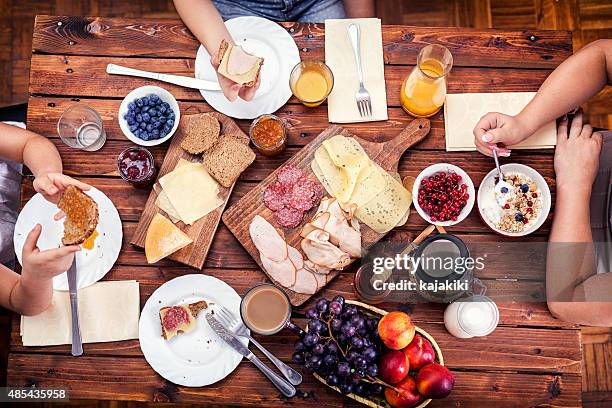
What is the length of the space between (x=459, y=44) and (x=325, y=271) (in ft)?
2.40

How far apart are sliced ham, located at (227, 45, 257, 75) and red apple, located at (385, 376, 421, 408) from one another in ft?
2.75

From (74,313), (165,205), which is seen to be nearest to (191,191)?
(165,205)

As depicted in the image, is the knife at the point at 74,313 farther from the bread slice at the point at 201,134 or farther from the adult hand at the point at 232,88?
the adult hand at the point at 232,88

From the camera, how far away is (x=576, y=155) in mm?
1364

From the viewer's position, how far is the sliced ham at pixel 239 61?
4.29 ft

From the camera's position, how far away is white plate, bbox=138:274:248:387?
1304mm

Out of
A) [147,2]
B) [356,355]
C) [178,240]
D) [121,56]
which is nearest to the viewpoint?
[356,355]

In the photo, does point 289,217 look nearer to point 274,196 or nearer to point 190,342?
point 274,196

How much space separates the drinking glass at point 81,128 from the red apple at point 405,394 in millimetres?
981

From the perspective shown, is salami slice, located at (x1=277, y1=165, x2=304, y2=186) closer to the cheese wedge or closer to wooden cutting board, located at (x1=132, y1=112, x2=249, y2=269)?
wooden cutting board, located at (x1=132, y1=112, x2=249, y2=269)

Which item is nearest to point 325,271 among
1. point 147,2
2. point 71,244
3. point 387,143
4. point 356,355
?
point 356,355

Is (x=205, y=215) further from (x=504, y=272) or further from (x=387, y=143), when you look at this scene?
(x=504, y=272)

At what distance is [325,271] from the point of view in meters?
1.33

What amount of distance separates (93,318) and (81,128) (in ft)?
1.67
